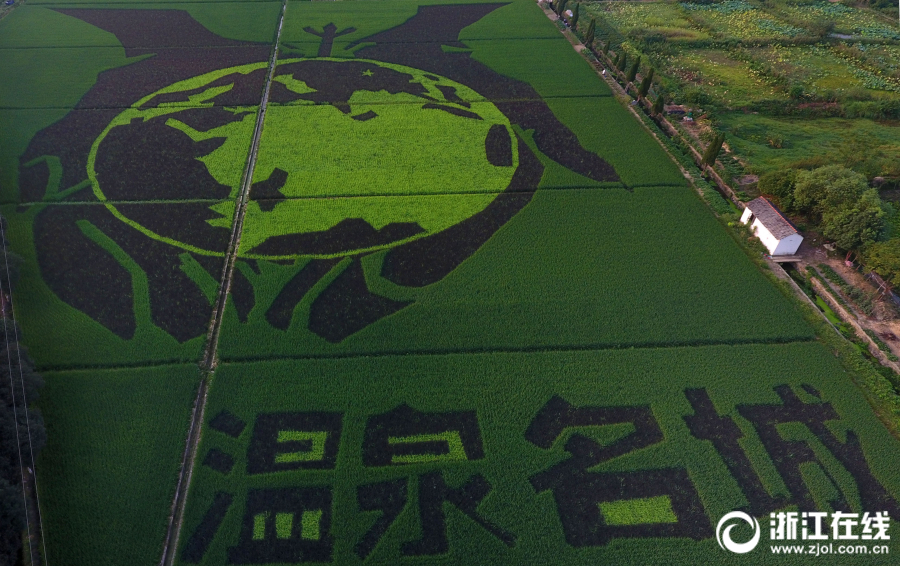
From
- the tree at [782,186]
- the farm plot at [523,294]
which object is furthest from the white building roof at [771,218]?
the farm plot at [523,294]

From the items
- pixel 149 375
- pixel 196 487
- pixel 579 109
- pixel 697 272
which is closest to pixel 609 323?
pixel 697 272

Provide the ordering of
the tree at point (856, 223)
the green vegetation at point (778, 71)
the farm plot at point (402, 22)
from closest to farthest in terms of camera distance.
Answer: the tree at point (856, 223) → the green vegetation at point (778, 71) → the farm plot at point (402, 22)

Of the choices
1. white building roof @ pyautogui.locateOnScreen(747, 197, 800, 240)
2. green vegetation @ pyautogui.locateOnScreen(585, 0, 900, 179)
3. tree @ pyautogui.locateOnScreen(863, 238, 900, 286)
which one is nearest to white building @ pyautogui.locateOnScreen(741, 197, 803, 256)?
white building roof @ pyautogui.locateOnScreen(747, 197, 800, 240)

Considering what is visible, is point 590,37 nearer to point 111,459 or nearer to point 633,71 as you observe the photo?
point 633,71

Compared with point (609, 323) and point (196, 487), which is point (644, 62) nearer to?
point (609, 323)

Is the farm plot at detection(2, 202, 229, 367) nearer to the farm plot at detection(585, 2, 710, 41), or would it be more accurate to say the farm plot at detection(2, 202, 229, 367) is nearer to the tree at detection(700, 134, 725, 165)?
the tree at detection(700, 134, 725, 165)

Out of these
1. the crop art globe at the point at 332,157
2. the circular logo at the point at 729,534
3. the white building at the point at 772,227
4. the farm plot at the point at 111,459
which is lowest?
the farm plot at the point at 111,459

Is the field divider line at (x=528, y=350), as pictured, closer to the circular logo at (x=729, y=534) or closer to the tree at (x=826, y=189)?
the circular logo at (x=729, y=534)
